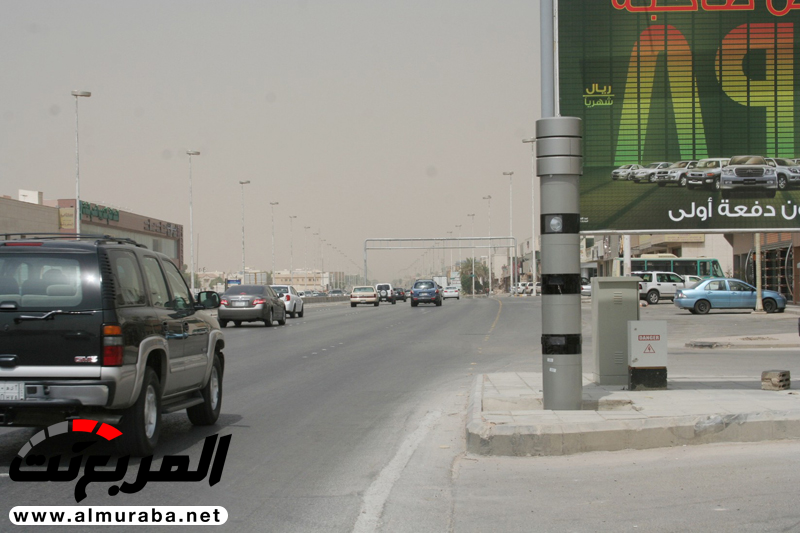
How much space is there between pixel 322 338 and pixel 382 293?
52709mm

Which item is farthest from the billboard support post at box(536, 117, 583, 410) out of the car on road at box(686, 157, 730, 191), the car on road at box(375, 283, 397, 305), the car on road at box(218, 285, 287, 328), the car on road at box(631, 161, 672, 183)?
the car on road at box(375, 283, 397, 305)

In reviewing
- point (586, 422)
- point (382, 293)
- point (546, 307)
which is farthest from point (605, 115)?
point (382, 293)

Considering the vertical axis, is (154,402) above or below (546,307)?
below

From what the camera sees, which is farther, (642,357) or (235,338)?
(235,338)

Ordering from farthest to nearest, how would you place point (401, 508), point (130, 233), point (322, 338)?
1. point (130, 233)
2. point (322, 338)
3. point (401, 508)

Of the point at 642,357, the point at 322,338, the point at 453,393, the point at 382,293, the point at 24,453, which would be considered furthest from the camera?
the point at 382,293

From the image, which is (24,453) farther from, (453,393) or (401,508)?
(453,393)

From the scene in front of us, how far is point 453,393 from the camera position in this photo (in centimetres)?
1266

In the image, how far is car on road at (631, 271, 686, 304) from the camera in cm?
5228

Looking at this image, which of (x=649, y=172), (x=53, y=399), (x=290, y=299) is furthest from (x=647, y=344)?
(x=290, y=299)

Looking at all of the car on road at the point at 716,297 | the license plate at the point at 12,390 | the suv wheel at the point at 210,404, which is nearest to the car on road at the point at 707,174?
the suv wheel at the point at 210,404

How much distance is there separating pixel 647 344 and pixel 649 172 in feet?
14.4

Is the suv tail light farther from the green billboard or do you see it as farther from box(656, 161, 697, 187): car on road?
box(656, 161, 697, 187): car on road

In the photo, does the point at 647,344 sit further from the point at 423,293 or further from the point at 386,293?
the point at 386,293
